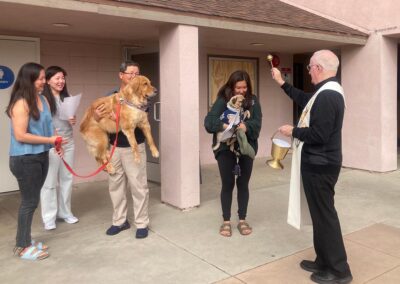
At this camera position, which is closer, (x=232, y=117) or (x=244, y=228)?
(x=232, y=117)

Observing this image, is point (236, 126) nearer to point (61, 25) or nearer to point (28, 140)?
point (28, 140)

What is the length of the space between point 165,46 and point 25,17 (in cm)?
174

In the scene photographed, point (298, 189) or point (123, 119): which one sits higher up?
point (123, 119)

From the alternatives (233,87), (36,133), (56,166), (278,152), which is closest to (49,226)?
(56,166)

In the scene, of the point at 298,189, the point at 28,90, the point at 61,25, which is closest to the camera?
the point at 298,189

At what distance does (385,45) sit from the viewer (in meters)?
7.61

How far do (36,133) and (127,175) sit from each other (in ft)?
3.37

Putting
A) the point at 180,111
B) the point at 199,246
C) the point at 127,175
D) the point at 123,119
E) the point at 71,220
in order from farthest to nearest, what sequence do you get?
the point at 180,111
the point at 71,220
the point at 127,175
the point at 199,246
the point at 123,119

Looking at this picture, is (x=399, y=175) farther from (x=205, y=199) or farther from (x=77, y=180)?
(x=77, y=180)

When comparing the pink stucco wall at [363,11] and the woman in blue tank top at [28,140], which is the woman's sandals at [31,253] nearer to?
the woman in blue tank top at [28,140]

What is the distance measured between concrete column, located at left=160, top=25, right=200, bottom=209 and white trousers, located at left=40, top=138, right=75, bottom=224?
1.31 m

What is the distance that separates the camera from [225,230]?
178 inches

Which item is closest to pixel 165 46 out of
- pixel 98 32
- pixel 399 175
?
pixel 98 32

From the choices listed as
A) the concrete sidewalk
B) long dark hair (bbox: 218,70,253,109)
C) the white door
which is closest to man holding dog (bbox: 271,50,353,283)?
the concrete sidewalk
